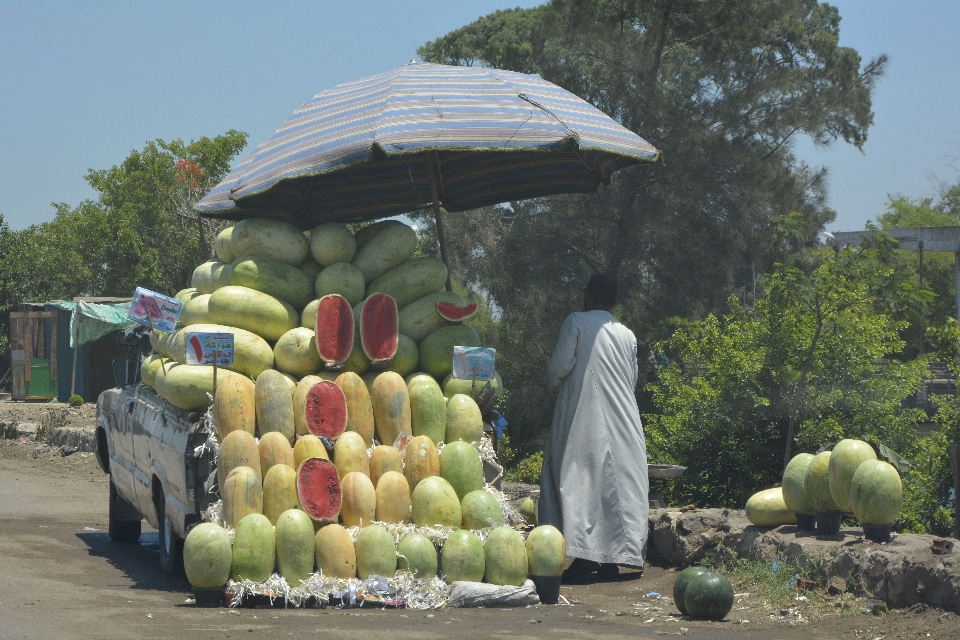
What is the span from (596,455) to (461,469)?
1221mm

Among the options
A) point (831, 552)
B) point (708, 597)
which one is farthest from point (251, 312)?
point (831, 552)

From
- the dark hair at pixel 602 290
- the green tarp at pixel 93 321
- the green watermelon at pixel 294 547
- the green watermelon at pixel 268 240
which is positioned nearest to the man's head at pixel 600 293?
the dark hair at pixel 602 290

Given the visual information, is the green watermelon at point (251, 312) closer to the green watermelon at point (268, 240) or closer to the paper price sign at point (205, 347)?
the green watermelon at point (268, 240)

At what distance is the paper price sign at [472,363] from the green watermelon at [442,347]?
45 cm

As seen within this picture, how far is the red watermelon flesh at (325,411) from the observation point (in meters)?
6.73

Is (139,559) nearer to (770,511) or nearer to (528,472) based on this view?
(528,472)

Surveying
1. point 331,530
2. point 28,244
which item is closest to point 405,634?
point 331,530

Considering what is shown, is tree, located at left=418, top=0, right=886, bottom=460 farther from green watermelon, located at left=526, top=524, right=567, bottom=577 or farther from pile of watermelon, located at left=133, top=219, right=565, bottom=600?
green watermelon, located at left=526, top=524, right=567, bottom=577

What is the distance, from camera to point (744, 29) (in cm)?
1769

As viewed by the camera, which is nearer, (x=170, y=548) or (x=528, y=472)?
(x=170, y=548)

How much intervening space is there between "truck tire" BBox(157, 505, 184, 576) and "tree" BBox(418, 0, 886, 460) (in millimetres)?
9162

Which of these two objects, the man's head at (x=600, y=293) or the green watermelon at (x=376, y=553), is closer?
the green watermelon at (x=376, y=553)

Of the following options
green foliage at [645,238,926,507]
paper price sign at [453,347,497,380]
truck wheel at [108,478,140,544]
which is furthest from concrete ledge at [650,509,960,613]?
truck wheel at [108,478,140,544]

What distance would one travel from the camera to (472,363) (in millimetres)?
7129
